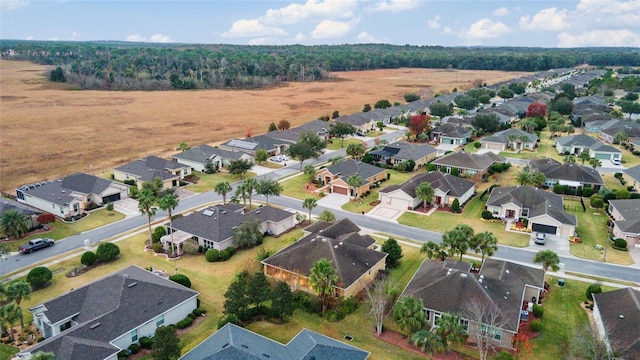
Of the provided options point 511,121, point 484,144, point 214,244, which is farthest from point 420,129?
point 214,244

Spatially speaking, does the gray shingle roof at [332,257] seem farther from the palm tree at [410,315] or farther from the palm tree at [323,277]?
the palm tree at [410,315]

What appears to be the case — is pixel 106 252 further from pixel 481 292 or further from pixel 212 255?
pixel 481 292

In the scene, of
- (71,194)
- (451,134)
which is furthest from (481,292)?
(451,134)

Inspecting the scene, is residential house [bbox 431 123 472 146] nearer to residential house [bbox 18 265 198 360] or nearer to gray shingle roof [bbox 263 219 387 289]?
gray shingle roof [bbox 263 219 387 289]

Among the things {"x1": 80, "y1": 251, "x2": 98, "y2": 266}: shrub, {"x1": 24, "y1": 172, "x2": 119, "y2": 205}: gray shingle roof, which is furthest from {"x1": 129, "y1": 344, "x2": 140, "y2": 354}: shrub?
{"x1": 24, "y1": 172, "x2": 119, "y2": 205}: gray shingle roof

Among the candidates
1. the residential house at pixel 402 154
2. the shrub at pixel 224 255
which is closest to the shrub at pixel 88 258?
the shrub at pixel 224 255

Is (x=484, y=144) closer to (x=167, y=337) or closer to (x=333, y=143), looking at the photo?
(x=333, y=143)
